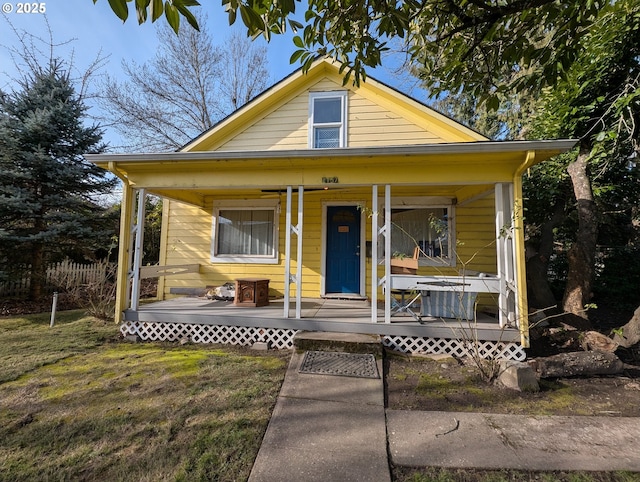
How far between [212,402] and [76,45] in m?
13.5

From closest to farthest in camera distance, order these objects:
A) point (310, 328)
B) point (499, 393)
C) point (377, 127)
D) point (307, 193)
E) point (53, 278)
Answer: point (499, 393) → point (310, 328) → point (307, 193) → point (377, 127) → point (53, 278)

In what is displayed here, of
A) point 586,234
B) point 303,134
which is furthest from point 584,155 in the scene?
point 303,134

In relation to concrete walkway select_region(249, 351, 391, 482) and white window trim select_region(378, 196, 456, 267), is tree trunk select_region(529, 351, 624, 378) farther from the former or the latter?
white window trim select_region(378, 196, 456, 267)

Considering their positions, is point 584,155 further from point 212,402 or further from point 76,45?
point 76,45

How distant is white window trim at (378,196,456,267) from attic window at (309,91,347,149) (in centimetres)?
209

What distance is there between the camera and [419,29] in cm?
352

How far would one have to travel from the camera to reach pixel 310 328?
4.62 m

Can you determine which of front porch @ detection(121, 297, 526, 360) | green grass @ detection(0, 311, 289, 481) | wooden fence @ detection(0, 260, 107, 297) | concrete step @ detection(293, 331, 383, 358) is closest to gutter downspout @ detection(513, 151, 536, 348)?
front porch @ detection(121, 297, 526, 360)

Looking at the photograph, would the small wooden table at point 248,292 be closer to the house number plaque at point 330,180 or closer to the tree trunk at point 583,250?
the house number plaque at point 330,180

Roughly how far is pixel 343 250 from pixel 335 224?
638mm

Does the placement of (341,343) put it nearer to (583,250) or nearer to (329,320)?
(329,320)

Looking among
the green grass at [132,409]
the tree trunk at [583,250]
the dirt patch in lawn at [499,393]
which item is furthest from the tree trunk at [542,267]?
the green grass at [132,409]

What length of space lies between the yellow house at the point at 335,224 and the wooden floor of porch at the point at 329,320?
2 cm

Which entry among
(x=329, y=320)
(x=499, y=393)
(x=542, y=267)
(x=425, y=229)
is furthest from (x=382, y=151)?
(x=542, y=267)
